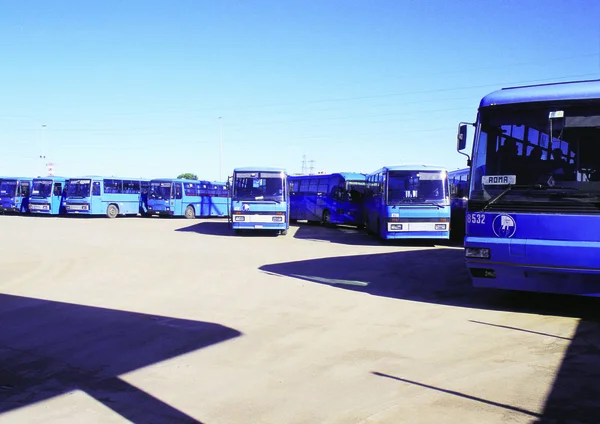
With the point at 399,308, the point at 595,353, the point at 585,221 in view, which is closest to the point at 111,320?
the point at 399,308

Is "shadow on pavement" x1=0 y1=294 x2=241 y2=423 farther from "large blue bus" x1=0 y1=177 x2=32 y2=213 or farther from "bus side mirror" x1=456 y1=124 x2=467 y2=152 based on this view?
"large blue bus" x1=0 y1=177 x2=32 y2=213

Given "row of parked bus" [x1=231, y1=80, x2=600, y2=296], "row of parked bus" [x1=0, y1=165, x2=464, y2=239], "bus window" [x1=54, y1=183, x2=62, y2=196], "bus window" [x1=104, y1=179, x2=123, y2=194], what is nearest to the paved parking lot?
"row of parked bus" [x1=231, y1=80, x2=600, y2=296]

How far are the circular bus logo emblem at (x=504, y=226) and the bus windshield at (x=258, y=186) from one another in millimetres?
13298

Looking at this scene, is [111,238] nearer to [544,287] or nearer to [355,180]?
[355,180]

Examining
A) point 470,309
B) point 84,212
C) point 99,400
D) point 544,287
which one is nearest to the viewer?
point 99,400

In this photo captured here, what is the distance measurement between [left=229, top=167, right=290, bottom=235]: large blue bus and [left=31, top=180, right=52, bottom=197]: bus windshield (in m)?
18.6

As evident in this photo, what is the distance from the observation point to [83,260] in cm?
1322

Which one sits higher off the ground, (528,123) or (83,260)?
(528,123)

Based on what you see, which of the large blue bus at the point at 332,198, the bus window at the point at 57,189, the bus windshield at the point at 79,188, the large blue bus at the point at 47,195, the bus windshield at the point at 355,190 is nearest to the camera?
the bus windshield at the point at 355,190

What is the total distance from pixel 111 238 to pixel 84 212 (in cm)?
1406

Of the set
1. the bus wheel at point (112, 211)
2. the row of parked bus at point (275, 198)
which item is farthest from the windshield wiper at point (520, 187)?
the bus wheel at point (112, 211)

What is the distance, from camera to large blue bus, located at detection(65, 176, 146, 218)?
105 feet

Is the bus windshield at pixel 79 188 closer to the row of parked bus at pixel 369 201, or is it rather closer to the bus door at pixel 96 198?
the bus door at pixel 96 198

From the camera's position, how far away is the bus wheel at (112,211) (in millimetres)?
33278
